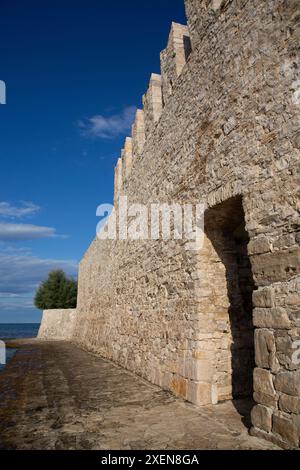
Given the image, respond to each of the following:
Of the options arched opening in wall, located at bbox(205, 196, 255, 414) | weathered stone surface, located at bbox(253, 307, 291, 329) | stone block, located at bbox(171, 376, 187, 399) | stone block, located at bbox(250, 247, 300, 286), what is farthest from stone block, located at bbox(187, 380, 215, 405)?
stone block, located at bbox(250, 247, 300, 286)

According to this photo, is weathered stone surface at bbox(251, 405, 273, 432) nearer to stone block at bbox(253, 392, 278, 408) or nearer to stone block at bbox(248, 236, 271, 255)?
stone block at bbox(253, 392, 278, 408)

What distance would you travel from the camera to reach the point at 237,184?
3.43 m

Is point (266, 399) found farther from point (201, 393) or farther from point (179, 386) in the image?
point (179, 386)

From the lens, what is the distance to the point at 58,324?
21609mm

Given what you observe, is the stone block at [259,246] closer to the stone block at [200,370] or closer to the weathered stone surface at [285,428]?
the weathered stone surface at [285,428]

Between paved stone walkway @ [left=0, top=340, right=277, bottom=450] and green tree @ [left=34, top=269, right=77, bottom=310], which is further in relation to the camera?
A: green tree @ [left=34, top=269, right=77, bottom=310]

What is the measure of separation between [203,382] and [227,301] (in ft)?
3.18

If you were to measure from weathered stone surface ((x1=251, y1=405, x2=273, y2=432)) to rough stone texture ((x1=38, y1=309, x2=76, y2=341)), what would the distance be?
59.0 ft

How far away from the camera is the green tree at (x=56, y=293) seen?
27.8m

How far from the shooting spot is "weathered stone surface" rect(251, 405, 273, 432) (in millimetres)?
2693

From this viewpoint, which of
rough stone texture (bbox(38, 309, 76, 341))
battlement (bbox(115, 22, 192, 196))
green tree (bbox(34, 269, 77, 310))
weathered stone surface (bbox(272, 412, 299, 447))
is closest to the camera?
→ weathered stone surface (bbox(272, 412, 299, 447))

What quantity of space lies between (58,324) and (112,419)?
19195 mm
